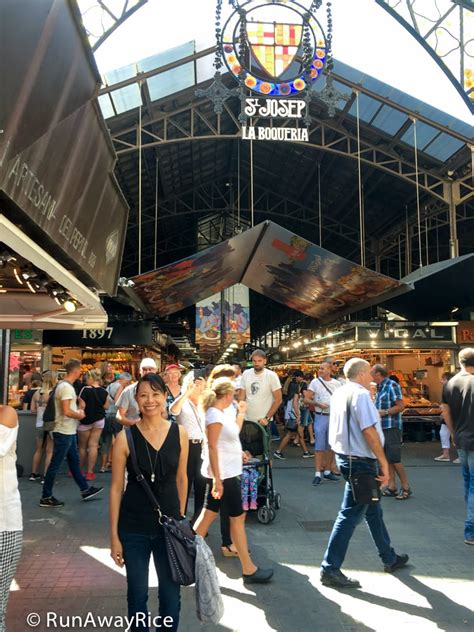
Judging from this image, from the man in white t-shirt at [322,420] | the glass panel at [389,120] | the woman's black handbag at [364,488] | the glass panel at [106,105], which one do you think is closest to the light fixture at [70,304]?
the woman's black handbag at [364,488]

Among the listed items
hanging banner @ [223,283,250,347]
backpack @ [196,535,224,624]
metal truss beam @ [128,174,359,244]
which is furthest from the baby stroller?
metal truss beam @ [128,174,359,244]

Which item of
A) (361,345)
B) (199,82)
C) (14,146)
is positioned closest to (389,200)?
(361,345)

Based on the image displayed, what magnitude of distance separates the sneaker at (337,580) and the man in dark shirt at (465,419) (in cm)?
161

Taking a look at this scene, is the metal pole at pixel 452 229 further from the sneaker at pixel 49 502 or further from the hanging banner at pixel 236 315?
the sneaker at pixel 49 502

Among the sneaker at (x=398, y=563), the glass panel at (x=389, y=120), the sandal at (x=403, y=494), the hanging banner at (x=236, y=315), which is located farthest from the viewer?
the hanging banner at (x=236, y=315)

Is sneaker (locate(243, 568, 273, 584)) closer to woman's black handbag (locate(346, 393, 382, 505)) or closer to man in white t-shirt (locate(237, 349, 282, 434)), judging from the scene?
woman's black handbag (locate(346, 393, 382, 505))

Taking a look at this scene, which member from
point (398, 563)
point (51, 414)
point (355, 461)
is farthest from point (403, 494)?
point (51, 414)

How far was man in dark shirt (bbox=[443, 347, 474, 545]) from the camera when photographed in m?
4.92

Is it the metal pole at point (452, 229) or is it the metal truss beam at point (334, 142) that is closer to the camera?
the metal pole at point (452, 229)

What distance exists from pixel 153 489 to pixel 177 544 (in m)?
0.31

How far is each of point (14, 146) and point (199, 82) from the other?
12.6m

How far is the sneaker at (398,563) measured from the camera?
4.26 meters

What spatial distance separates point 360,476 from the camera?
4.00 metres

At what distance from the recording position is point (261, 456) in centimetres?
595
